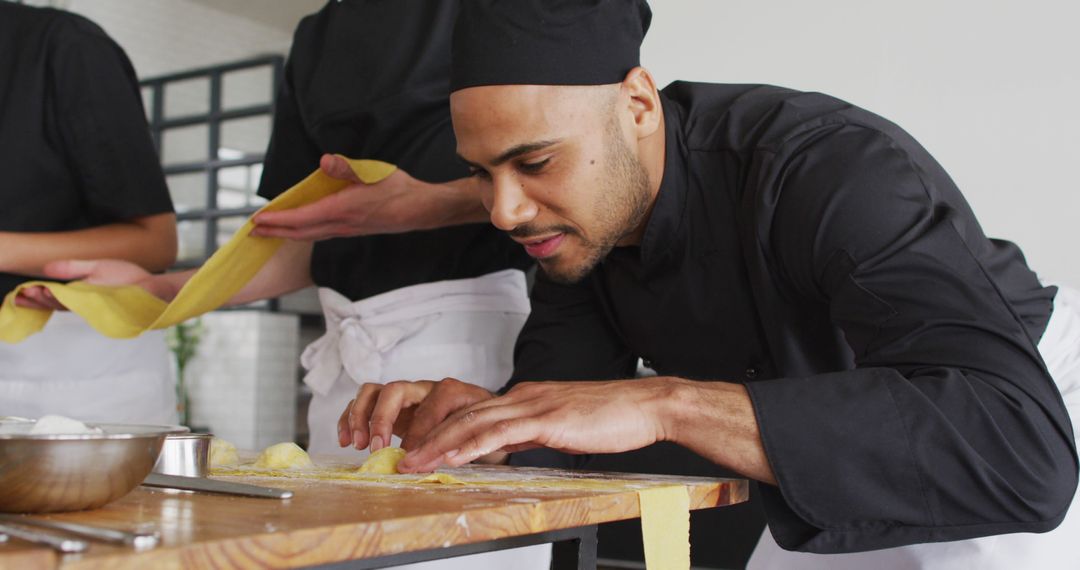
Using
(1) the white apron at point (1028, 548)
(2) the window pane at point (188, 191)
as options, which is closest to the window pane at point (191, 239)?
(2) the window pane at point (188, 191)

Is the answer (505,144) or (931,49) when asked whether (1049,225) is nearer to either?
(931,49)

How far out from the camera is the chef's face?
149 cm

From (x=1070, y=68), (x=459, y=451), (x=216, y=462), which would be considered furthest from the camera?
(x=1070, y=68)

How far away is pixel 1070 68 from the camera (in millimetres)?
2643

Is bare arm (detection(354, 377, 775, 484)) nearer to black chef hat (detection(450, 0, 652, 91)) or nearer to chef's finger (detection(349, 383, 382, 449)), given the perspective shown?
chef's finger (detection(349, 383, 382, 449))

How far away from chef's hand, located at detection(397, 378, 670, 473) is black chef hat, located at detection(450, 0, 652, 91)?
1.65 ft

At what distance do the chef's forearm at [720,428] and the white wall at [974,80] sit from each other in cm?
178

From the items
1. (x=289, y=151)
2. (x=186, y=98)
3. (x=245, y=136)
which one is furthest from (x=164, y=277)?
(x=245, y=136)

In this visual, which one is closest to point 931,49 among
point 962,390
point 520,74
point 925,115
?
point 925,115

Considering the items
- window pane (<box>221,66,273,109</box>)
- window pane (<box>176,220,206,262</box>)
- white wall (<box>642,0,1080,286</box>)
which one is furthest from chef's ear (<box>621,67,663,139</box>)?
window pane (<box>221,66,273,109</box>)

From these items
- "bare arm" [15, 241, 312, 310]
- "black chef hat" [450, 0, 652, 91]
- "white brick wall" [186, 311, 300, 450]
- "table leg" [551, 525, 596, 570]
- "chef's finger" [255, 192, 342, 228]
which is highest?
"black chef hat" [450, 0, 652, 91]

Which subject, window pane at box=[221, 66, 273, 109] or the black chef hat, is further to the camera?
window pane at box=[221, 66, 273, 109]

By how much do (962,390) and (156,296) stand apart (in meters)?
1.56

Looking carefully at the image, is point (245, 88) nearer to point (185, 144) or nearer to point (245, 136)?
point (245, 136)
